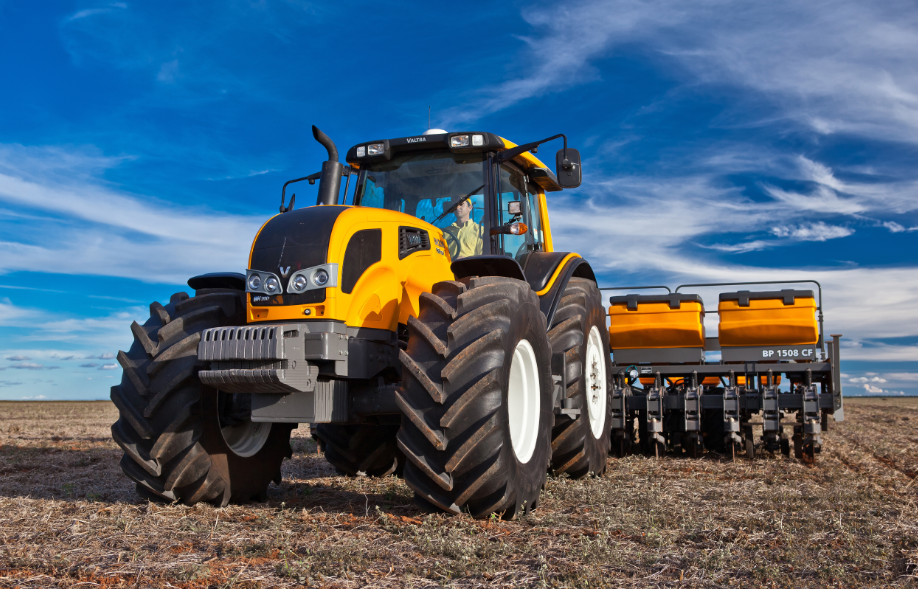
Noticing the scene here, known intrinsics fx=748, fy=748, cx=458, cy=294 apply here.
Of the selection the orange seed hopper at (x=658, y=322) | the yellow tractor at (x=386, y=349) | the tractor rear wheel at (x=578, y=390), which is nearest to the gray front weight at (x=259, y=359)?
the yellow tractor at (x=386, y=349)

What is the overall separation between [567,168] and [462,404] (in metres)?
2.89

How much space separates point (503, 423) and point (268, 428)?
2117mm

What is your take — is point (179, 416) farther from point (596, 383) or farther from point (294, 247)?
point (596, 383)

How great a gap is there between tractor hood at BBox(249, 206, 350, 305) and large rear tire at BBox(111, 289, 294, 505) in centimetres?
70

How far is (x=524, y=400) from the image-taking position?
5051 millimetres

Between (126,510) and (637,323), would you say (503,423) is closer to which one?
(126,510)

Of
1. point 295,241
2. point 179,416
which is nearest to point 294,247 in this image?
point 295,241

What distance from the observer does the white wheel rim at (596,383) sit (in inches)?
281

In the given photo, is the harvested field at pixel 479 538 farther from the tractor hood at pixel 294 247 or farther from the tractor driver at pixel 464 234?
the tractor driver at pixel 464 234

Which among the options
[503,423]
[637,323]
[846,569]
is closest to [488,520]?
[503,423]

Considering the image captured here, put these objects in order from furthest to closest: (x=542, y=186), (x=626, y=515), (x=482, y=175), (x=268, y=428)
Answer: (x=542, y=186)
(x=482, y=175)
(x=268, y=428)
(x=626, y=515)

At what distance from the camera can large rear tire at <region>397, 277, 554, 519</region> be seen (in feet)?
13.7

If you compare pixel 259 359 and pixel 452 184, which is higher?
pixel 452 184

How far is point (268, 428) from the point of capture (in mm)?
5582
